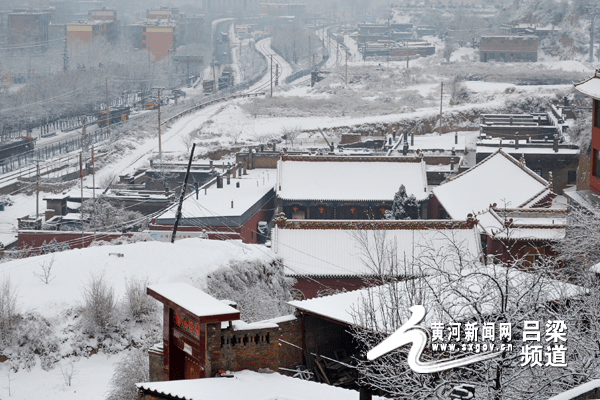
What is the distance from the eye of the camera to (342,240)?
30625mm

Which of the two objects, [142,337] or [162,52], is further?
[162,52]

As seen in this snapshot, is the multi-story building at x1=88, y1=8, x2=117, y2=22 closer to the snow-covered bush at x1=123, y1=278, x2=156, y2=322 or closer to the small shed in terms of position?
the snow-covered bush at x1=123, y1=278, x2=156, y2=322

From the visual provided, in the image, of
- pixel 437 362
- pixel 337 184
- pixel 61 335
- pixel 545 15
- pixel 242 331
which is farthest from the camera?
pixel 545 15

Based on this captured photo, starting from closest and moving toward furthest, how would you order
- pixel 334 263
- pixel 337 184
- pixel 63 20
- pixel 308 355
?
1. pixel 308 355
2. pixel 334 263
3. pixel 337 184
4. pixel 63 20

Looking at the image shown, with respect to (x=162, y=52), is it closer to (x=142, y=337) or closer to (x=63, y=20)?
(x=63, y=20)

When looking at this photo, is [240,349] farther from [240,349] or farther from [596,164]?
[596,164]

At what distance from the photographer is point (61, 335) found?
2219 centimetres

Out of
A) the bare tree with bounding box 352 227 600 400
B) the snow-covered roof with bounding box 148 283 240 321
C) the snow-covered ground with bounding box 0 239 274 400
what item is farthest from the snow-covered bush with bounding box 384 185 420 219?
the snow-covered roof with bounding box 148 283 240 321

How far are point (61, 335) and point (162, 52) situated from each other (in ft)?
475

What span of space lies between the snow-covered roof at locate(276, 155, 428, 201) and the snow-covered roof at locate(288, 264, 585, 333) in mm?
23574

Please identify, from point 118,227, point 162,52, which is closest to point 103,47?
point 162,52

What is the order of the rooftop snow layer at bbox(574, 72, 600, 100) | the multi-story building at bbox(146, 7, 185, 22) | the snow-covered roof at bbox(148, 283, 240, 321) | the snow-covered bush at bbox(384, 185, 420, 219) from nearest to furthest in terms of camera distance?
the snow-covered roof at bbox(148, 283, 240, 321) → the rooftop snow layer at bbox(574, 72, 600, 100) → the snow-covered bush at bbox(384, 185, 420, 219) → the multi-story building at bbox(146, 7, 185, 22)

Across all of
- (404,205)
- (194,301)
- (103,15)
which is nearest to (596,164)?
(404,205)

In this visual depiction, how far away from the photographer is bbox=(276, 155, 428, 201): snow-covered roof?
4241 centimetres
